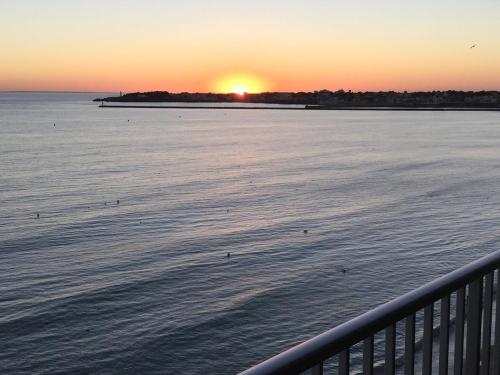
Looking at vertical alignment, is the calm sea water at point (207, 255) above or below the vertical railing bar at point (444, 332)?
below

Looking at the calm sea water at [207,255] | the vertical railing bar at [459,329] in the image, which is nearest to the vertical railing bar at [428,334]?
the vertical railing bar at [459,329]

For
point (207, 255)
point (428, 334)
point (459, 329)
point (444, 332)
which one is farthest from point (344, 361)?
point (207, 255)

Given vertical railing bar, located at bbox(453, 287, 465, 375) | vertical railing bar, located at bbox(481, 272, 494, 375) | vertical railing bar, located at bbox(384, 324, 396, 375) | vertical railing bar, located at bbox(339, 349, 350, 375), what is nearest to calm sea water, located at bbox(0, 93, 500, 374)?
vertical railing bar, located at bbox(481, 272, 494, 375)

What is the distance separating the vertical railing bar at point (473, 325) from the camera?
285 centimetres

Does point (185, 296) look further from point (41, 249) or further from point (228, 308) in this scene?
point (41, 249)

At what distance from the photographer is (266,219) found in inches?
1121

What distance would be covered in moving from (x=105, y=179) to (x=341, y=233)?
74.3 feet

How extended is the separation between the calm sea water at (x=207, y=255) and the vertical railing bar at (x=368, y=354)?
35.4 ft

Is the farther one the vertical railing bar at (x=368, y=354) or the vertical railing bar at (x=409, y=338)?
the vertical railing bar at (x=409, y=338)

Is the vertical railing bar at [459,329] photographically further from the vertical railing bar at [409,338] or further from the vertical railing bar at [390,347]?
the vertical railing bar at [390,347]

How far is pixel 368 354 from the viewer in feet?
6.98

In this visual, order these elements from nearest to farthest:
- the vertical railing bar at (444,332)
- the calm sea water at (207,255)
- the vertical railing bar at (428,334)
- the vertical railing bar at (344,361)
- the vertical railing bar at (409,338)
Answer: the vertical railing bar at (344,361) < the vertical railing bar at (409,338) < the vertical railing bar at (428,334) < the vertical railing bar at (444,332) < the calm sea water at (207,255)

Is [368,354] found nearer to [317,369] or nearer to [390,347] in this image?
[390,347]

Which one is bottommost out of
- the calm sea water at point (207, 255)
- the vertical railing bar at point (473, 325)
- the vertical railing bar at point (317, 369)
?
the calm sea water at point (207, 255)
